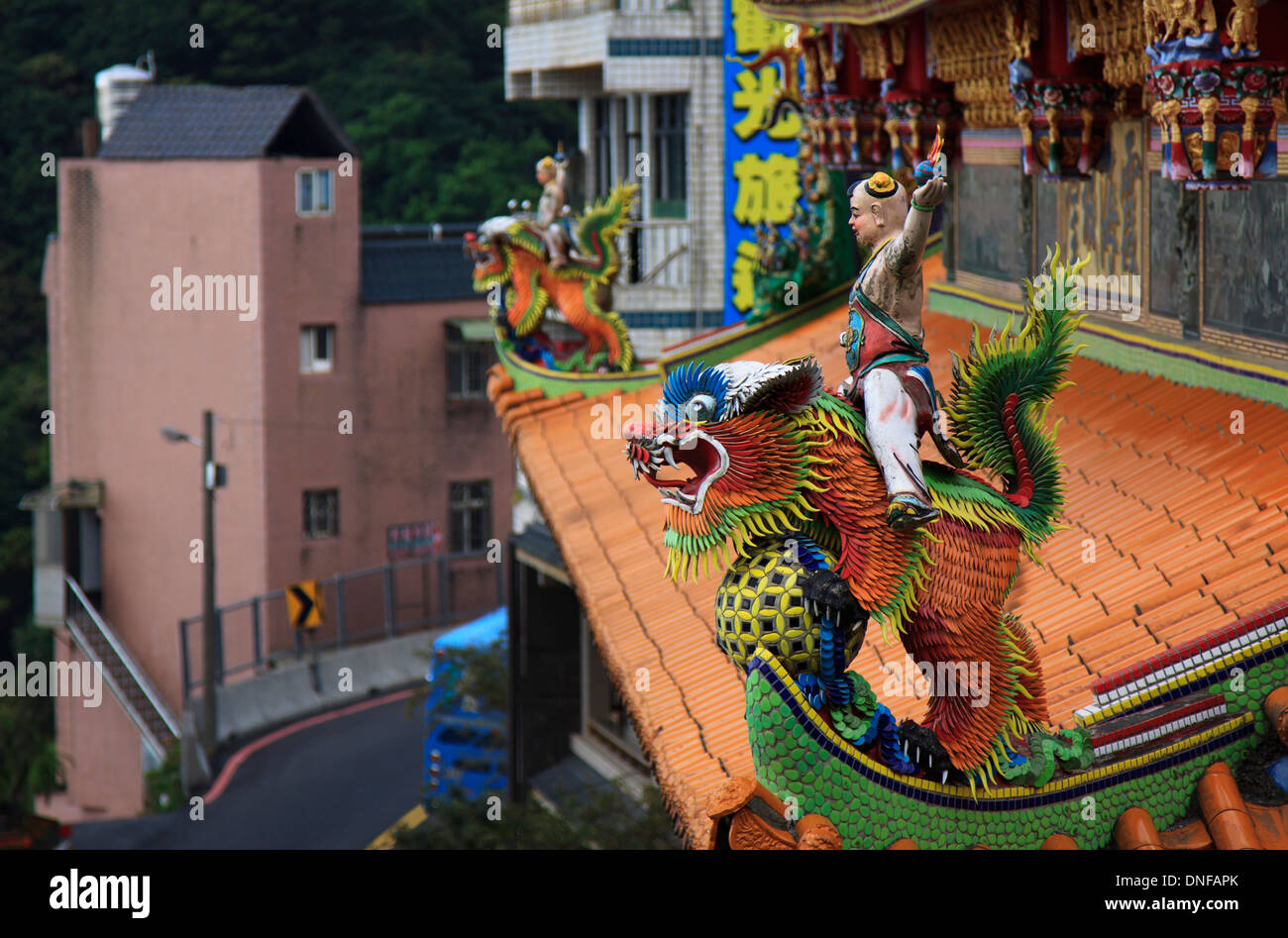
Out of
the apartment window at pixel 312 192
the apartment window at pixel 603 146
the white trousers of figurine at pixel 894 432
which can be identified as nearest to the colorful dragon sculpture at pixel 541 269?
the apartment window at pixel 603 146

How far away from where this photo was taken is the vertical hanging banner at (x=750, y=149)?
2405 cm

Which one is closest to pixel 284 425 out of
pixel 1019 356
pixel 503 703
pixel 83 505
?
pixel 83 505

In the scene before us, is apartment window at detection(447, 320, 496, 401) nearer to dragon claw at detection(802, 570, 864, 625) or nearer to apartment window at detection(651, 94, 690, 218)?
apartment window at detection(651, 94, 690, 218)

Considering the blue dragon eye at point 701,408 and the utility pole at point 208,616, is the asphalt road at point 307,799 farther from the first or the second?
the blue dragon eye at point 701,408

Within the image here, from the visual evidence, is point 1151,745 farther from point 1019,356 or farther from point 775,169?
point 775,169

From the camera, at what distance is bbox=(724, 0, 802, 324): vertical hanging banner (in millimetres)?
24047

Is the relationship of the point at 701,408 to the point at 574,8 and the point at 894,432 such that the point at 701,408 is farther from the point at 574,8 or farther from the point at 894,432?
the point at 574,8

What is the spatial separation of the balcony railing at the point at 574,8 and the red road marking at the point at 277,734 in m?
11.9

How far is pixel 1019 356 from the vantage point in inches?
271

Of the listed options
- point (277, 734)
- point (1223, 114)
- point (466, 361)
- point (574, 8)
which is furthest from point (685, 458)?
point (466, 361)

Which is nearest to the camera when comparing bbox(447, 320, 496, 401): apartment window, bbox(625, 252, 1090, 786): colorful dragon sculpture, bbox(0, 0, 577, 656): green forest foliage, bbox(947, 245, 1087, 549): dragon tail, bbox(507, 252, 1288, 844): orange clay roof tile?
bbox(625, 252, 1090, 786): colorful dragon sculpture

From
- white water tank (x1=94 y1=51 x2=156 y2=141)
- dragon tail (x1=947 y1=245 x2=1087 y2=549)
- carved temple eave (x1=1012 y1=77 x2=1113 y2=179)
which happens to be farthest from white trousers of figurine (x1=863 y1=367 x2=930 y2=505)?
white water tank (x1=94 y1=51 x2=156 y2=141)

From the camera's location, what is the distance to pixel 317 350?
39875 mm

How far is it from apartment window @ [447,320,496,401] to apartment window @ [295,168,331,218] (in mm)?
3636
